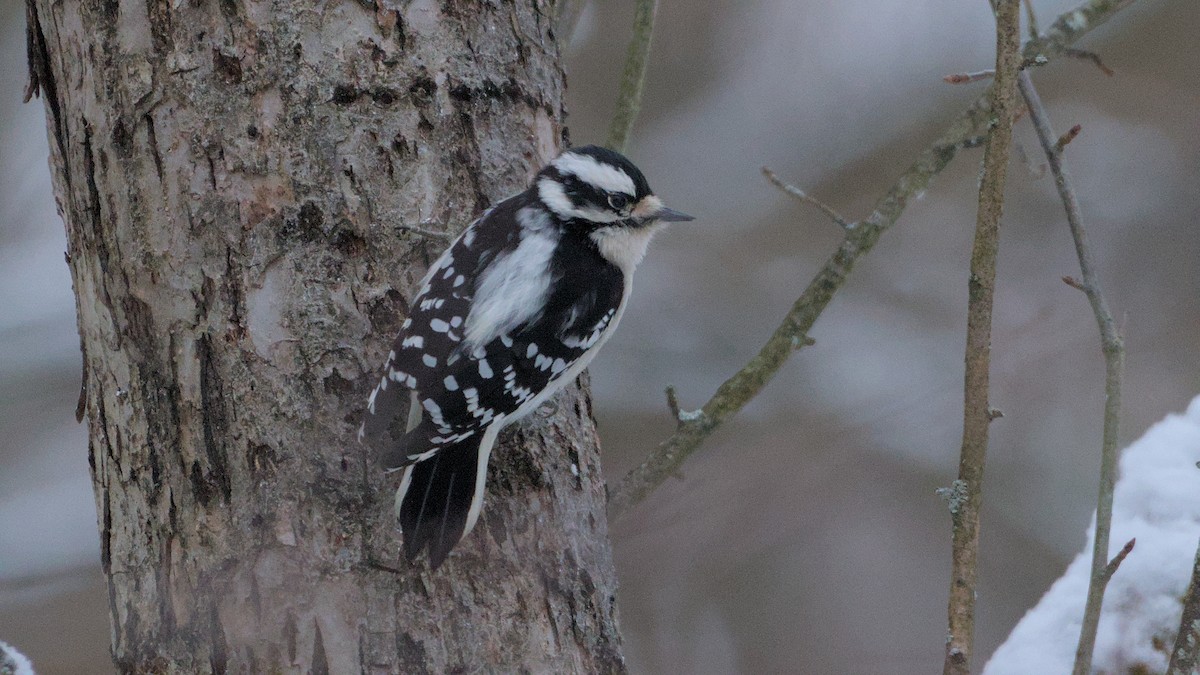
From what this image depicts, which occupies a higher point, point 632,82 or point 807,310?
point 632,82

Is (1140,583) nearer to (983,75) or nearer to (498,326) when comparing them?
(983,75)

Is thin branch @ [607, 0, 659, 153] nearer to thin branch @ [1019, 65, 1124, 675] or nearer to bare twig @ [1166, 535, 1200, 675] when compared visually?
thin branch @ [1019, 65, 1124, 675]

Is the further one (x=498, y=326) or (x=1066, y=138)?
(x=498, y=326)

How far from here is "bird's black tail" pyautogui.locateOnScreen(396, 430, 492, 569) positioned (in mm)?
2061

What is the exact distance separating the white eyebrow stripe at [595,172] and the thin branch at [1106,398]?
93 cm

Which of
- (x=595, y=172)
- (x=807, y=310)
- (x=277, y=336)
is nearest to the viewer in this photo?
(x=277, y=336)

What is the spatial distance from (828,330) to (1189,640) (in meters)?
3.80

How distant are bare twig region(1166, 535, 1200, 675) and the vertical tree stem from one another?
1.06 feet

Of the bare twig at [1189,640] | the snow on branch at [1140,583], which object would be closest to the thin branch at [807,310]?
the snow on branch at [1140,583]

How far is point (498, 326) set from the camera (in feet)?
7.75

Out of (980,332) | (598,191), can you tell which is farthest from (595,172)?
(980,332)

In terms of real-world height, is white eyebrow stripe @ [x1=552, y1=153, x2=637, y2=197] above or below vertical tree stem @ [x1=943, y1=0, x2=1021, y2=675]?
above

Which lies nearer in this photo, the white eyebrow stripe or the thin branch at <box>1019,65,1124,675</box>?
the thin branch at <box>1019,65,1124,675</box>

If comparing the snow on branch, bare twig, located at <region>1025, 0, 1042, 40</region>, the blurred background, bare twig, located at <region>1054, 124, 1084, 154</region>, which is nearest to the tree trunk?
the snow on branch
